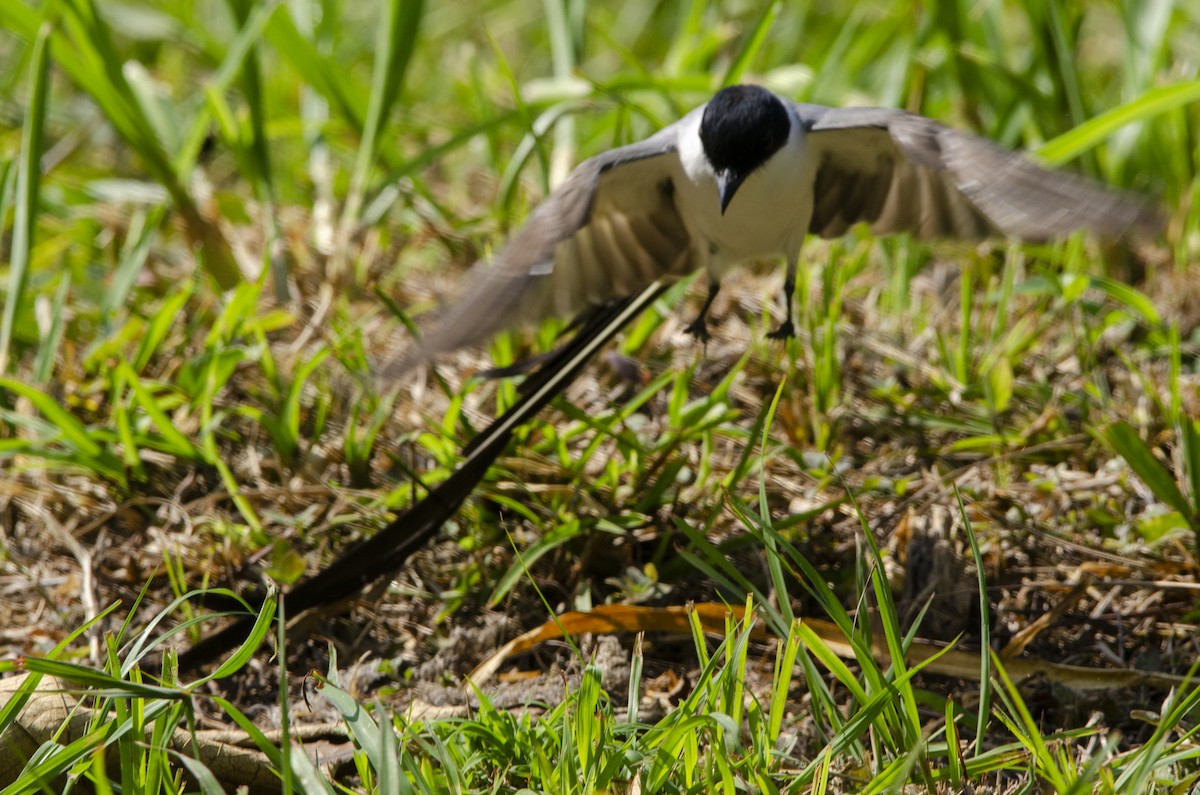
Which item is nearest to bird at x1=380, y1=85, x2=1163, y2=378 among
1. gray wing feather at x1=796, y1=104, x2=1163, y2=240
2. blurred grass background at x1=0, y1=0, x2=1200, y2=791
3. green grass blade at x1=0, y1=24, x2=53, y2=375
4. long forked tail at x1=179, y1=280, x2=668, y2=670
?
gray wing feather at x1=796, y1=104, x2=1163, y2=240

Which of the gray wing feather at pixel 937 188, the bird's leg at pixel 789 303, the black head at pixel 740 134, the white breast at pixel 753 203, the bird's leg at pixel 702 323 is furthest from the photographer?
the bird's leg at pixel 702 323

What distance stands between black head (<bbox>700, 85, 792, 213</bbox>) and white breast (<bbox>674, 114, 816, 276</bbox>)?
0.05 metres

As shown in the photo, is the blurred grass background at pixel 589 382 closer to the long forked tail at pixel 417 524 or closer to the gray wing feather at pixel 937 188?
the long forked tail at pixel 417 524

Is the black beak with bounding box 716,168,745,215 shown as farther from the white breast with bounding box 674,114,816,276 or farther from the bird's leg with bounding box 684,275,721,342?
the bird's leg with bounding box 684,275,721,342

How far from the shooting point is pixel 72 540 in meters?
2.98

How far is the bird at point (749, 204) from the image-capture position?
247 cm

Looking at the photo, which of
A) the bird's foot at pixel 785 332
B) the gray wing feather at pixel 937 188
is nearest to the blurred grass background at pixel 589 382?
the bird's foot at pixel 785 332

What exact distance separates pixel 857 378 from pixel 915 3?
1.94 m

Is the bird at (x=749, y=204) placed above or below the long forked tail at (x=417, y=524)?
above

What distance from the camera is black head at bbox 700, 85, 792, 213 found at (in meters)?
2.79

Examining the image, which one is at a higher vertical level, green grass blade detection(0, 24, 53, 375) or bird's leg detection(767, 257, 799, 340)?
green grass blade detection(0, 24, 53, 375)

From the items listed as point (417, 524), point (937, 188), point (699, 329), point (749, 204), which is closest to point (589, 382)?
point (699, 329)

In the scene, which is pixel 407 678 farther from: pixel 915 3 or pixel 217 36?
pixel 217 36

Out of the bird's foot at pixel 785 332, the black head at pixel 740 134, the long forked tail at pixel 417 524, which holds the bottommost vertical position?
the long forked tail at pixel 417 524
